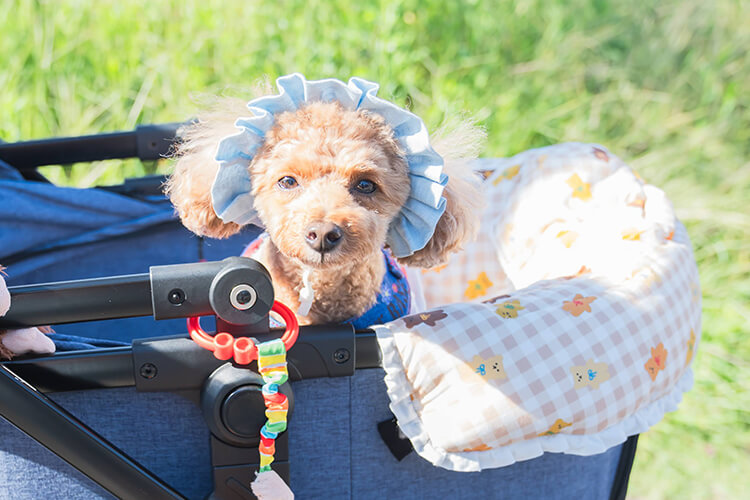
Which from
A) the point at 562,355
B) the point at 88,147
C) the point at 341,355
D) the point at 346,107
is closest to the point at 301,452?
the point at 341,355

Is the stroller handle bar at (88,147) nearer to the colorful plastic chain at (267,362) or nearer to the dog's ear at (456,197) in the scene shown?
the dog's ear at (456,197)

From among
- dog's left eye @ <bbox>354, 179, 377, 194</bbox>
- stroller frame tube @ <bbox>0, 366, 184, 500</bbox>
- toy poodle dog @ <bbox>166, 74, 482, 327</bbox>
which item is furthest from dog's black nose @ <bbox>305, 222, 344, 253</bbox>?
stroller frame tube @ <bbox>0, 366, 184, 500</bbox>

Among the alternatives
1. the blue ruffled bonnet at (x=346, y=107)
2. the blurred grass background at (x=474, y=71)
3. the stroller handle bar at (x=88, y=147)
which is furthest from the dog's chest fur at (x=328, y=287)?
the blurred grass background at (x=474, y=71)

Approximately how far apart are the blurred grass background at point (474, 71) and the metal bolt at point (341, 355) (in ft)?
6.47

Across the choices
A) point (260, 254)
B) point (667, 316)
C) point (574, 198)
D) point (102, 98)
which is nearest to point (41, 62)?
point (102, 98)

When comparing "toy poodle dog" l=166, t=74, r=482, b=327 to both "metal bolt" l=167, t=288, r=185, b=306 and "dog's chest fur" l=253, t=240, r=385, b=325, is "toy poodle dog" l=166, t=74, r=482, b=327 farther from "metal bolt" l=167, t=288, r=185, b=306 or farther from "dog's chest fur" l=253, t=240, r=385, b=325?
"metal bolt" l=167, t=288, r=185, b=306

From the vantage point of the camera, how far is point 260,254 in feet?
4.61

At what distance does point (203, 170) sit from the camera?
3.98ft

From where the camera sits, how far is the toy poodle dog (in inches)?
A: 44.2

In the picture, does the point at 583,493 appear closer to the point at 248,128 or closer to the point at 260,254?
the point at 260,254

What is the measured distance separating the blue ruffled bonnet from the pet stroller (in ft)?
0.78

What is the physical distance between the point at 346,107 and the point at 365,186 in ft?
0.46

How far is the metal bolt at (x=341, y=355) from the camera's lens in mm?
977

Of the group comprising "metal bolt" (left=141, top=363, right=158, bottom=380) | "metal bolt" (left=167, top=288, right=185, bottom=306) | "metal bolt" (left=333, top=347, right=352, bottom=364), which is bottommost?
"metal bolt" (left=333, top=347, right=352, bottom=364)
